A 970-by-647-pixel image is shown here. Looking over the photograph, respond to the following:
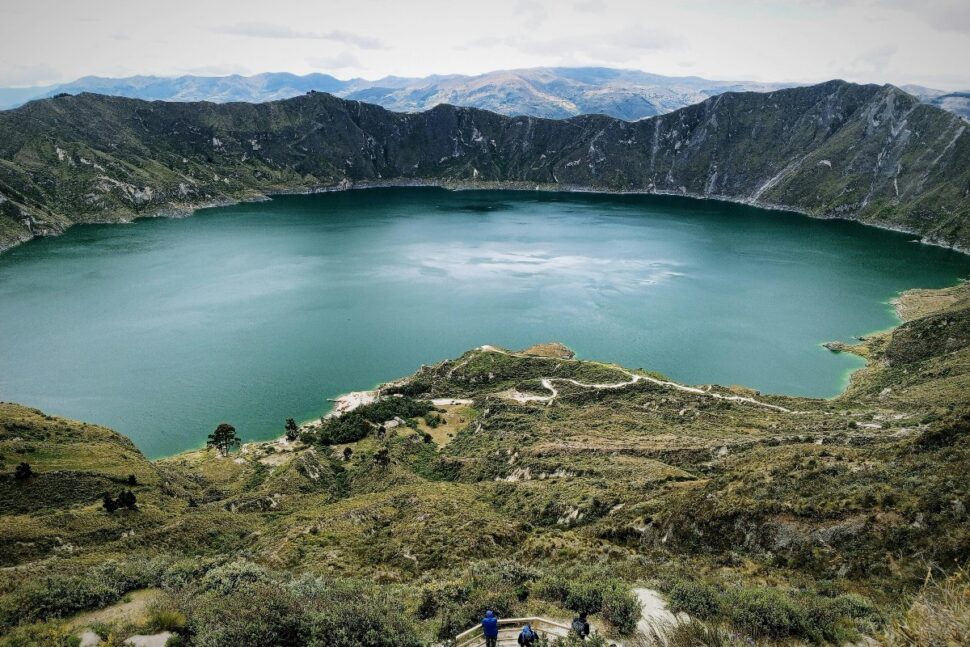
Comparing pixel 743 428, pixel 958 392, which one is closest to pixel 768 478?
pixel 743 428

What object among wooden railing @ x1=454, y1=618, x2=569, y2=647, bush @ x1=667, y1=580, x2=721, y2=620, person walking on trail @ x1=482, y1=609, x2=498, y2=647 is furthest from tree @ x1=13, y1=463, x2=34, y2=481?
bush @ x1=667, y1=580, x2=721, y2=620

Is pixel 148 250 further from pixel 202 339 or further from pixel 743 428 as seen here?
pixel 743 428

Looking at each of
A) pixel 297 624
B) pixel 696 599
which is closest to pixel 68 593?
pixel 297 624

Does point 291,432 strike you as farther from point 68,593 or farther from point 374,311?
point 374,311

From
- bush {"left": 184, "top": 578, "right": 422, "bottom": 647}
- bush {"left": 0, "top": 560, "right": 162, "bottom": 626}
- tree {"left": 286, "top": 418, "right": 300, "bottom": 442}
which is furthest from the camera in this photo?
tree {"left": 286, "top": 418, "right": 300, "bottom": 442}

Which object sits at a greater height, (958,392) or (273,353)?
(958,392)

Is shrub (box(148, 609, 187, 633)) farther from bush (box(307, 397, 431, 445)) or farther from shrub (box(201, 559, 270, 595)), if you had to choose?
bush (box(307, 397, 431, 445))
